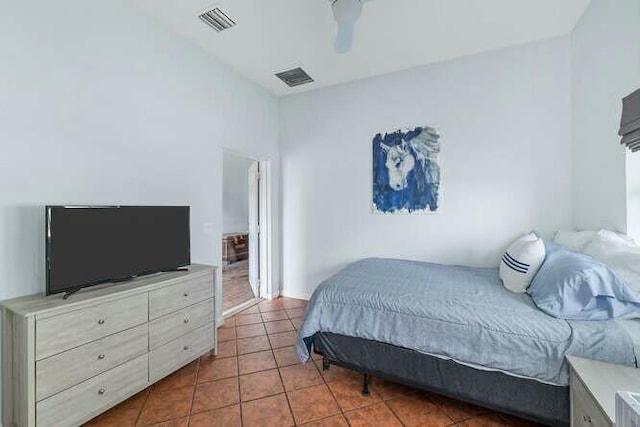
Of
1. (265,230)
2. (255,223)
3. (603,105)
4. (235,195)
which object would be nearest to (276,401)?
(265,230)

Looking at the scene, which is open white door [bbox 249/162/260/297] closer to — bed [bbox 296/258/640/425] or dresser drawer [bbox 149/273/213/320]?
dresser drawer [bbox 149/273/213/320]

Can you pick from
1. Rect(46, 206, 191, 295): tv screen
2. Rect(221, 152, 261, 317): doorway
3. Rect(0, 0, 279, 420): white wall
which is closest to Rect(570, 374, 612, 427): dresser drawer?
Rect(46, 206, 191, 295): tv screen

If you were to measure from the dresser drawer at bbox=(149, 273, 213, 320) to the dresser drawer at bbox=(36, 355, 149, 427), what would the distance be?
0.30 metres

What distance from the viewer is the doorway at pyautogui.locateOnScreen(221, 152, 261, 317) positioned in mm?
3772

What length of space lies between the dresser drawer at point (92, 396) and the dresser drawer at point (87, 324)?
0.77ft

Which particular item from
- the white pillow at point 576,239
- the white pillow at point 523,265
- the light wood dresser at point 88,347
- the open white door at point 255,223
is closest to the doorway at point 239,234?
the open white door at point 255,223

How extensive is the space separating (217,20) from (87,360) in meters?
2.61

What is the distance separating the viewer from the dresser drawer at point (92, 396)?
4.41 feet

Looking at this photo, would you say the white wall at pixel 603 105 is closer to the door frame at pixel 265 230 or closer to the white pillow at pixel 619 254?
the white pillow at pixel 619 254

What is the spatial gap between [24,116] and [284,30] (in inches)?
77.0

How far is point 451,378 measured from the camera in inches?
63.0

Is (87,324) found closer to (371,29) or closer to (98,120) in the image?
(98,120)

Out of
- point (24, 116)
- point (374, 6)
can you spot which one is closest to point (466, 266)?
point (374, 6)

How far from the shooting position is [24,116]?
1568mm
